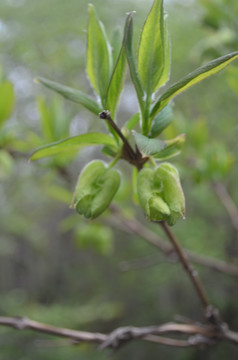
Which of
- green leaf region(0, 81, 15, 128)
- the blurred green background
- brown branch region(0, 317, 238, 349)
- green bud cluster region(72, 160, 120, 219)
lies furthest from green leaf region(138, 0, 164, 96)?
the blurred green background

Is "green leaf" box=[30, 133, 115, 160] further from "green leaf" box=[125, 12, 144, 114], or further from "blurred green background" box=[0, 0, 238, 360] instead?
"blurred green background" box=[0, 0, 238, 360]

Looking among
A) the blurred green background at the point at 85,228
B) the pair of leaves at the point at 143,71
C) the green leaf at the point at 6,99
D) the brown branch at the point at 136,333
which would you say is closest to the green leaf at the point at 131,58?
the pair of leaves at the point at 143,71

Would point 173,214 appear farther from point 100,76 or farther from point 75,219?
point 75,219

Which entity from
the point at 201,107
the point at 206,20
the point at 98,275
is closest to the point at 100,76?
the point at 206,20

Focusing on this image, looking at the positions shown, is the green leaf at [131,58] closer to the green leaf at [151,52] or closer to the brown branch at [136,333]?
the green leaf at [151,52]

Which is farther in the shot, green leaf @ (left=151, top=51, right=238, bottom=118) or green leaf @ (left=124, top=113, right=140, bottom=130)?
green leaf @ (left=124, top=113, right=140, bottom=130)

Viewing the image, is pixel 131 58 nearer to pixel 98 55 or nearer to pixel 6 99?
pixel 98 55
